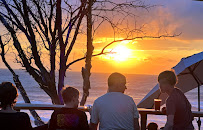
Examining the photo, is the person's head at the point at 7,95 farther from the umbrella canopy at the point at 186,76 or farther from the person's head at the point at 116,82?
the umbrella canopy at the point at 186,76

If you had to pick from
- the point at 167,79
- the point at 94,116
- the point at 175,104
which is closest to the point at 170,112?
the point at 175,104

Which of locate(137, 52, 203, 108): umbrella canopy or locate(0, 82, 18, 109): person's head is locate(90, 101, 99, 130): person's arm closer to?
locate(0, 82, 18, 109): person's head

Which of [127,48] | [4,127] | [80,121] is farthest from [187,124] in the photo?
[127,48]

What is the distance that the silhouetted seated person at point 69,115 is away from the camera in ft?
8.39

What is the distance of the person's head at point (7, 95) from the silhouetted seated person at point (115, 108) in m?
0.75

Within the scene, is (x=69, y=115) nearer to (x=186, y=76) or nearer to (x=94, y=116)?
(x=94, y=116)

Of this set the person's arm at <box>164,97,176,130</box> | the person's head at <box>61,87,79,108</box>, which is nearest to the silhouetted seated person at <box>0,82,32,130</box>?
the person's head at <box>61,87,79,108</box>

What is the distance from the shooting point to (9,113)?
2492 mm

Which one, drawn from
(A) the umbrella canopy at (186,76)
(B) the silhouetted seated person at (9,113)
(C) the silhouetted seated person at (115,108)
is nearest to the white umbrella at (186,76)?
(A) the umbrella canopy at (186,76)

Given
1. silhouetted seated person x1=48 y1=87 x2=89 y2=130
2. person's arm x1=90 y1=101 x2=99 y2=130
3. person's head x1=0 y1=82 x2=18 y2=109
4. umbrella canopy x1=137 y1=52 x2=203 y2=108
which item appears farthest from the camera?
umbrella canopy x1=137 y1=52 x2=203 y2=108

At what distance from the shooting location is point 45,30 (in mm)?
5660

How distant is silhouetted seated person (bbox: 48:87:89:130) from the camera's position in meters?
2.56

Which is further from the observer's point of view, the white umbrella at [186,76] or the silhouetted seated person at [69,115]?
the white umbrella at [186,76]

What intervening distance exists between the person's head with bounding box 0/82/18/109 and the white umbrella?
90.3 inches
